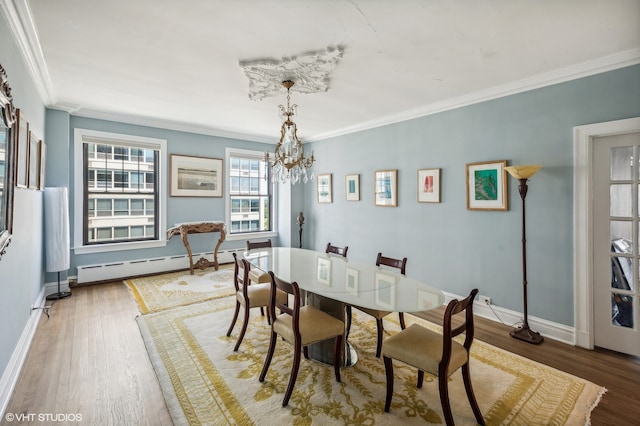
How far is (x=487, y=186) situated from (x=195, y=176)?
15.4 feet

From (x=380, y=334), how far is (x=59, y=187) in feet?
14.8

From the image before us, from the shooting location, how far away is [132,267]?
482 centimetres

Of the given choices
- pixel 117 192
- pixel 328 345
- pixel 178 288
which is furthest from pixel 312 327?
pixel 117 192

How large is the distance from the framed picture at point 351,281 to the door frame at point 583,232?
6.93 ft

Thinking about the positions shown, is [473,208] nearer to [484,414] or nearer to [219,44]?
[484,414]

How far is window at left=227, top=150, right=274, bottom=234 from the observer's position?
5.96 metres

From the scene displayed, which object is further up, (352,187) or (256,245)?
(352,187)

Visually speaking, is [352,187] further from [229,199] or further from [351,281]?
[351,281]

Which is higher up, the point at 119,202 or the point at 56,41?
the point at 56,41

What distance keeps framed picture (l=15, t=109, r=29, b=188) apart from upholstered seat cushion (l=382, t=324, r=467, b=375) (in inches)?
118

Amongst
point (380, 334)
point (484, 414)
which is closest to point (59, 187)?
point (380, 334)

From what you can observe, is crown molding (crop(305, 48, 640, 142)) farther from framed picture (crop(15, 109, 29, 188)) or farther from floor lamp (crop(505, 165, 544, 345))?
framed picture (crop(15, 109, 29, 188))

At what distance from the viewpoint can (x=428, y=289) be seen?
2234mm

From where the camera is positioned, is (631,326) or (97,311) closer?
(631,326)
